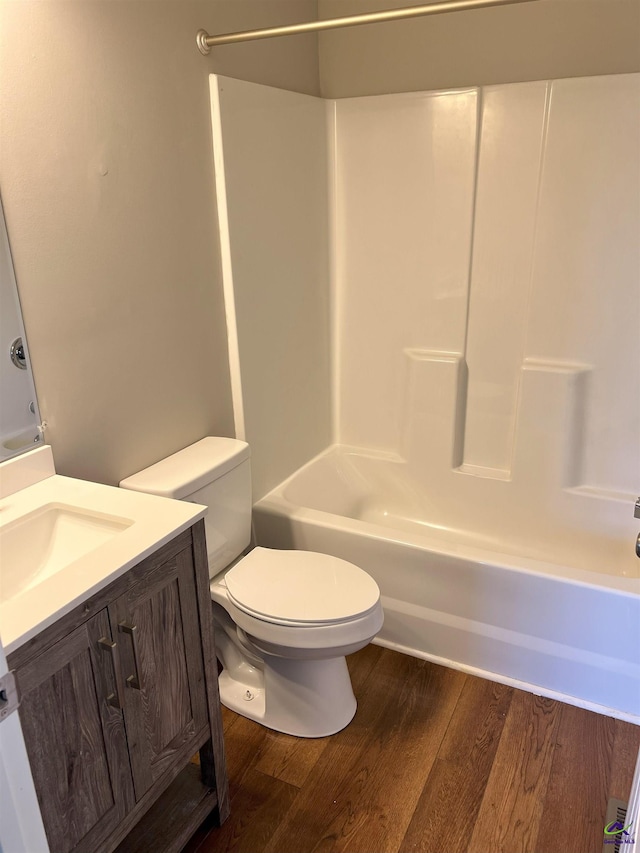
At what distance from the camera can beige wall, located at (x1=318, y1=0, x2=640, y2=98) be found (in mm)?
2059

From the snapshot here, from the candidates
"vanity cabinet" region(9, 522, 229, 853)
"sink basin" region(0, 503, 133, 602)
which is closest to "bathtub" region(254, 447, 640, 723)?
"vanity cabinet" region(9, 522, 229, 853)

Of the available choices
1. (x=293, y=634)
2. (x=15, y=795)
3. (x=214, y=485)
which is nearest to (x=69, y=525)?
(x=214, y=485)

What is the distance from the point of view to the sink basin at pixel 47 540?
1360 millimetres

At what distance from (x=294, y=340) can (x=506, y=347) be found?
32.3 inches

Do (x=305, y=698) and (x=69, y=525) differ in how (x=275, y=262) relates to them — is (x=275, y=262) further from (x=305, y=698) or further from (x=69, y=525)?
(x=305, y=698)

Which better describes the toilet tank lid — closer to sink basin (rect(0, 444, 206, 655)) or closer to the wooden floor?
sink basin (rect(0, 444, 206, 655))

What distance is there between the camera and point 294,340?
2482mm

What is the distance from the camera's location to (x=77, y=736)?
117cm

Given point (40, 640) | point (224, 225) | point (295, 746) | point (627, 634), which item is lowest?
point (295, 746)

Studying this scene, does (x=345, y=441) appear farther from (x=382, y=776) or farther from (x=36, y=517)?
(x=36, y=517)

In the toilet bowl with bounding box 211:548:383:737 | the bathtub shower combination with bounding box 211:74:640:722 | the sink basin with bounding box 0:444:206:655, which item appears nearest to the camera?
the sink basin with bounding box 0:444:206:655

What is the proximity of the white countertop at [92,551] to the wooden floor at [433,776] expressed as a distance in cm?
87

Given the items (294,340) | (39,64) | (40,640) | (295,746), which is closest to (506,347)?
(294,340)

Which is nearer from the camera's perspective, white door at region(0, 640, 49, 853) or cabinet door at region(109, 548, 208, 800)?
white door at region(0, 640, 49, 853)
